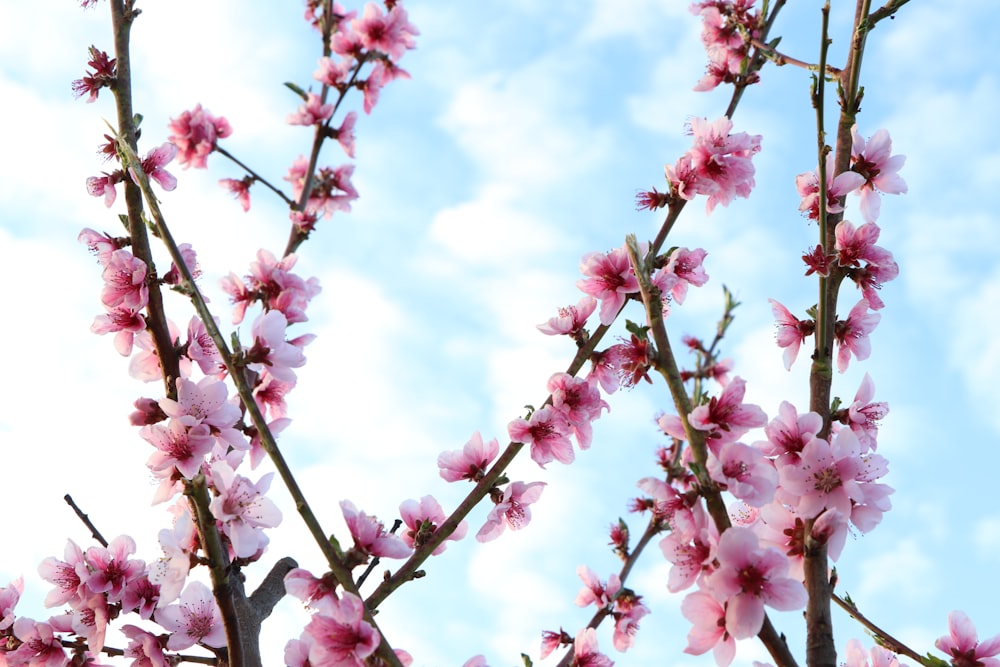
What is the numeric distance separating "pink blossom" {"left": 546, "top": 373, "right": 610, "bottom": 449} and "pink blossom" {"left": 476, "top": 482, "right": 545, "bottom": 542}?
251 mm

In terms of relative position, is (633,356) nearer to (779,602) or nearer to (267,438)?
(779,602)

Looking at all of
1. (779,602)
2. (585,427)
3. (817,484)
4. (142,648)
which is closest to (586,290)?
(585,427)

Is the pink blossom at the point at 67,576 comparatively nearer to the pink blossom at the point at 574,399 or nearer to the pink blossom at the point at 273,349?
the pink blossom at the point at 273,349

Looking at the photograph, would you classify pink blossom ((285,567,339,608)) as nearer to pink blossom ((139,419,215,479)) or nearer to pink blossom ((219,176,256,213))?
pink blossom ((139,419,215,479))

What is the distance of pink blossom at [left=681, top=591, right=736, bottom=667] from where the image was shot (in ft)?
6.55

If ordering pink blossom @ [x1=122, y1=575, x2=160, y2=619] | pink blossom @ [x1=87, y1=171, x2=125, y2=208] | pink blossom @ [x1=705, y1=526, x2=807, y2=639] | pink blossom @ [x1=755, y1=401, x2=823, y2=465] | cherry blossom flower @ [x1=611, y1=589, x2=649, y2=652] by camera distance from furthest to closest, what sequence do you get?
cherry blossom flower @ [x1=611, y1=589, x2=649, y2=652] → pink blossom @ [x1=87, y1=171, x2=125, y2=208] → pink blossom @ [x1=122, y1=575, x2=160, y2=619] → pink blossom @ [x1=755, y1=401, x2=823, y2=465] → pink blossom @ [x1=705, y1=526, x2=807, y2=639]

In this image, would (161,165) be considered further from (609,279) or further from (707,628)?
(707,628)

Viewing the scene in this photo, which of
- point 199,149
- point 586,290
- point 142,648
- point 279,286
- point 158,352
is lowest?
point 142,648

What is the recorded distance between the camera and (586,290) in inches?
114

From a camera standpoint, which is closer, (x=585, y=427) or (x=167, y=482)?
(x=167, y=482)

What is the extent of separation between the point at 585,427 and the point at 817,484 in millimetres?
875

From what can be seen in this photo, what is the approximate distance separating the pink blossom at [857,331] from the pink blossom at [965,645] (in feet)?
2.94

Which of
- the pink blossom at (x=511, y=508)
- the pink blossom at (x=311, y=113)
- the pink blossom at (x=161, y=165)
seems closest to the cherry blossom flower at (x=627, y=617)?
the pink blossom at (x=511, y=508)

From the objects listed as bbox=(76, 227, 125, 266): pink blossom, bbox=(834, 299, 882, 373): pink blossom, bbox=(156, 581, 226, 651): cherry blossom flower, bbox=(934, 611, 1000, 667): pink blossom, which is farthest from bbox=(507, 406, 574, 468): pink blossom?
bbox=(76, 227, 125, 266): pink blossom
